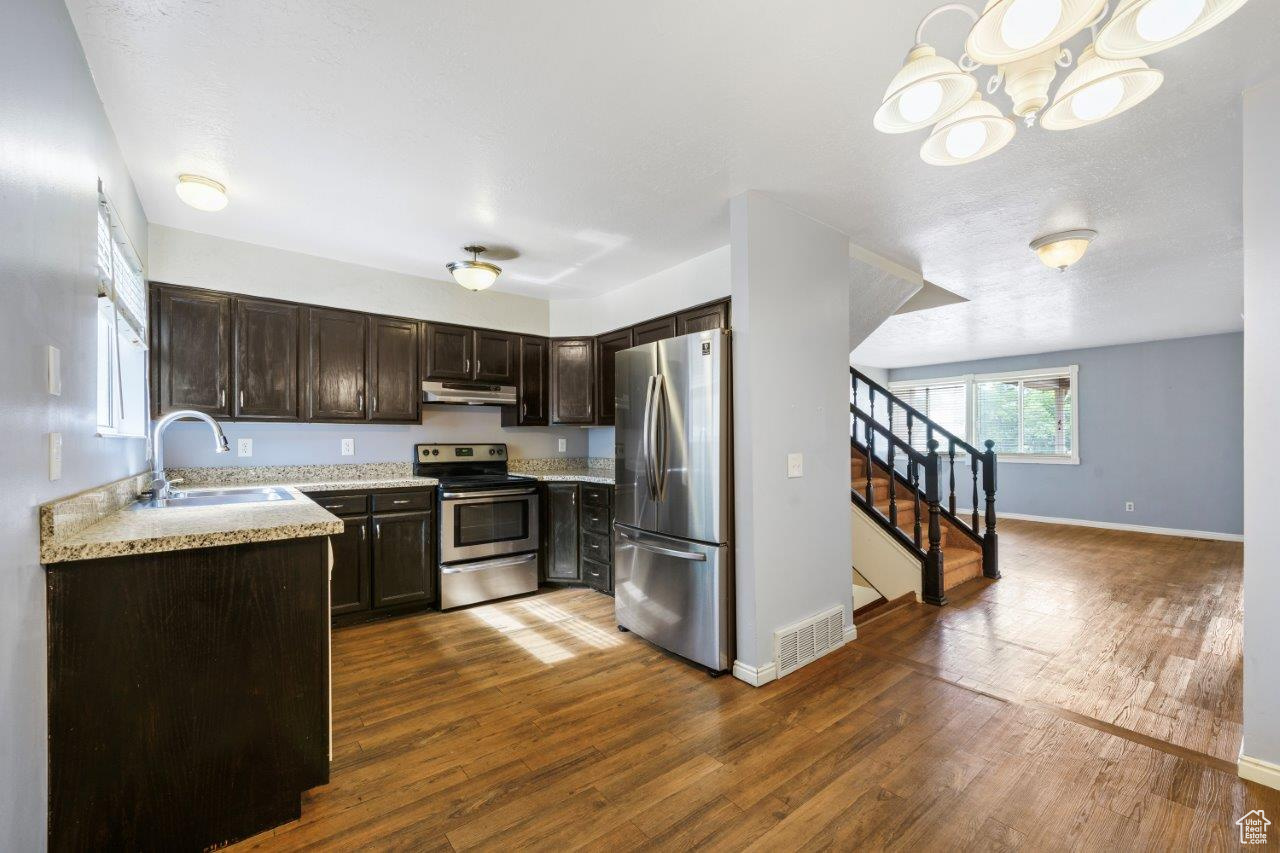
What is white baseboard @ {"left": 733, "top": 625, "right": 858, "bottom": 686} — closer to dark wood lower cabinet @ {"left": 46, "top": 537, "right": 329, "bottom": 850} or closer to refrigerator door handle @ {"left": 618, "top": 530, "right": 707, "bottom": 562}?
refrigerator door handle @ {"left": 618, "top": 530, "right": 707, "bottom": 562}

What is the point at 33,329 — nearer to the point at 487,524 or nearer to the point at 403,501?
the point at 403,501

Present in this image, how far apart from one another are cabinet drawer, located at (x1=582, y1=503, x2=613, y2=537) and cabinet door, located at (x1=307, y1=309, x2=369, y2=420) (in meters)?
1.82

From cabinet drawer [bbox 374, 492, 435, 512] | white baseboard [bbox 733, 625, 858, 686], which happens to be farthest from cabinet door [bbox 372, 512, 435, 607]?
white baseboard [bbox 733, 625, 858, 686]

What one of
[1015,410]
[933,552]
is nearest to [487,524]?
[933,552]

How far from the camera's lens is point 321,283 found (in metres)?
3.68

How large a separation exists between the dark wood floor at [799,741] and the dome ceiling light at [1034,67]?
7.08 feet

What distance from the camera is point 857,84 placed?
74.0 inches

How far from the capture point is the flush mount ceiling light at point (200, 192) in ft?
8.15

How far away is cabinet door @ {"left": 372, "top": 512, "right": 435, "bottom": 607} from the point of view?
139 inches

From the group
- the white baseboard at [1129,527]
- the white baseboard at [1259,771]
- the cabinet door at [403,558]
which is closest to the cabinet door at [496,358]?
the cabinet door at [403,558]

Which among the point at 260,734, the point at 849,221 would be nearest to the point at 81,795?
the point at 260,734

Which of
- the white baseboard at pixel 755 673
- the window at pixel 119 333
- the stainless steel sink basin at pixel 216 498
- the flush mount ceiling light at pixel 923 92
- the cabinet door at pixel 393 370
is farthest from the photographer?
the cabinet door at pixel 393 370

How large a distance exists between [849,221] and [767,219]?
0.64 metres

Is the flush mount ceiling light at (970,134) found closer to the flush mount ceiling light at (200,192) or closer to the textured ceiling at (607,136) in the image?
the textured ceiling at (607,136)
